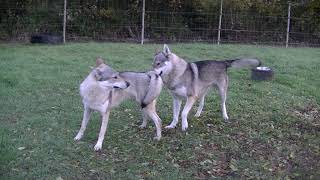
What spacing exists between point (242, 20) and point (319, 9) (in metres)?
10.8

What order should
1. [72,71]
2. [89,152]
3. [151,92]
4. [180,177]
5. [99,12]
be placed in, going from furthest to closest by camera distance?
[99,12] < [72,71] < [151,92] < [89,152] < [180,177]

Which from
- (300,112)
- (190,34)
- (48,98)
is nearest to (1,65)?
(48,98)

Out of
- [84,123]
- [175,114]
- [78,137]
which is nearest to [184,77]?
[175,114]

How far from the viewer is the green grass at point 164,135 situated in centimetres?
514

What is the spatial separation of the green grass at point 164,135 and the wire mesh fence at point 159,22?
5764 mm

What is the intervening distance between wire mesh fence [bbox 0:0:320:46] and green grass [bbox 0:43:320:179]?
5.76 m

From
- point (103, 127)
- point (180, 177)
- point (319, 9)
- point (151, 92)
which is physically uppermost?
point (319, 9)

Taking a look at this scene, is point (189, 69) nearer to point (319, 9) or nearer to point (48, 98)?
point (319, 9)

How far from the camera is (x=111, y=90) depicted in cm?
572

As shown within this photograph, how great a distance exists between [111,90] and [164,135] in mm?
1011

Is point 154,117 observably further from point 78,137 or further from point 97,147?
point 78,137

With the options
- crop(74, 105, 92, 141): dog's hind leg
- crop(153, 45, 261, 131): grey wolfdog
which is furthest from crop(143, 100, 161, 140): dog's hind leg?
crop(74, 105, 92, 141): dog's hind leg

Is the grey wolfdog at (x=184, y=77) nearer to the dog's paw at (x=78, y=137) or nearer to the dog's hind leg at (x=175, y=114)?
the dog's hind leg at (x=175, y=114)

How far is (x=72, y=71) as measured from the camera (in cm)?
994
